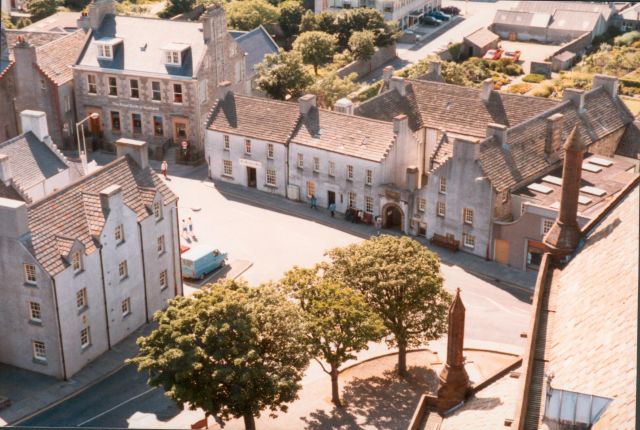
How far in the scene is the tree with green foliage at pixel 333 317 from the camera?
5347 centimetres

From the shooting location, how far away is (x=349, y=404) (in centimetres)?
5772

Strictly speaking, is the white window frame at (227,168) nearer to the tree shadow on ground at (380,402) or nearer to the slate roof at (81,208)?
the slate roof at (81,208)

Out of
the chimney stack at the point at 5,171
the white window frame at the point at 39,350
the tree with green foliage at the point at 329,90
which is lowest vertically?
the white window frame at the point at 39,350

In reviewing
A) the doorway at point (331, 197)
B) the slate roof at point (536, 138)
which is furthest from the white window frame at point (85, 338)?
the slate roof at point (536, 138)

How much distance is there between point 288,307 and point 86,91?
176 feet

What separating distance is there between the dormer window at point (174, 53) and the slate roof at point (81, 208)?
98.6ft

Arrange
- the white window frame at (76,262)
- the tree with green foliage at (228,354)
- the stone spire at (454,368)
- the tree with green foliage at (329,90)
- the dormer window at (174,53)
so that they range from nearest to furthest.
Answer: the stone spire at (454,368) < the tree with green foliage at (228,354) < the white window frame at (76,262) < the dormer window at (174,53) < the tree with green foliage at (329,90)

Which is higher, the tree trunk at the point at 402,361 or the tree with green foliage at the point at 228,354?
the tree with green foliage at the point at 228,354

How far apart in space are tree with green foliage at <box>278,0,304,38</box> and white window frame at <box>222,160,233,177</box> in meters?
57.2

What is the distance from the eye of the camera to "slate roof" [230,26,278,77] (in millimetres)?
106562

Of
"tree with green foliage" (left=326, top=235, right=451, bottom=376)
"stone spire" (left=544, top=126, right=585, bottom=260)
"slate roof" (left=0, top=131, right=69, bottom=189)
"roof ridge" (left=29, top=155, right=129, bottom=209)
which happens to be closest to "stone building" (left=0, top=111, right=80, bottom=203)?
"slate roof" (left=0, top=131, right=69, bottom=189)

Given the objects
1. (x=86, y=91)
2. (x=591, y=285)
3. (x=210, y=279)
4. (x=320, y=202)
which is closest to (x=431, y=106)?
(x=320, y=202)

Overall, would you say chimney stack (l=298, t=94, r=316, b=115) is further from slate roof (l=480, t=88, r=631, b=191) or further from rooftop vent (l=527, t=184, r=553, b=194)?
rooftop vent (l=527, t=184, r=553, b=194)

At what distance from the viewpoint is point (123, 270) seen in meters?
63.2
